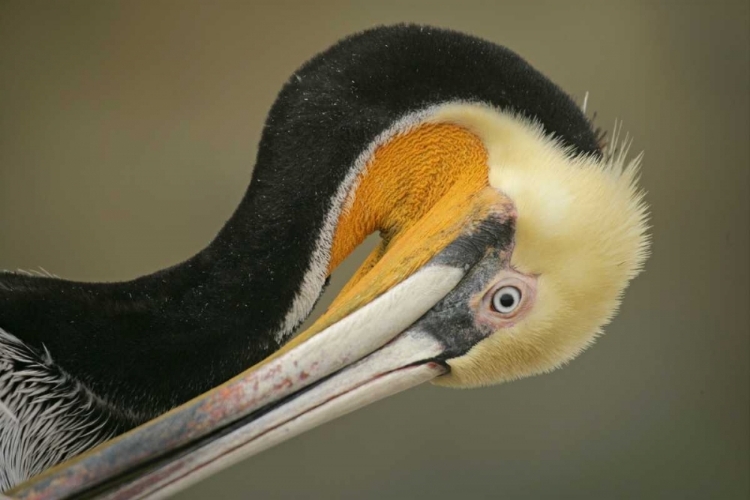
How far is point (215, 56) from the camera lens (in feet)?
4.26

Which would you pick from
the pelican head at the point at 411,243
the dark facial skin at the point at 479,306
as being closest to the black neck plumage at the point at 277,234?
the pelican head at the point at 411,243

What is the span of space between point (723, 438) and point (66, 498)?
124cm

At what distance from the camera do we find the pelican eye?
2.35 ft

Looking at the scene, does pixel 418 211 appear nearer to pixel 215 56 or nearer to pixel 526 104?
pixel 526 104

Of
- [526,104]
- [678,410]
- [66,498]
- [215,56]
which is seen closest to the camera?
[66,498]

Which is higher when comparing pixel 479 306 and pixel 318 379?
pixel 479 306

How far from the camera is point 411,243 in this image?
2.45ft

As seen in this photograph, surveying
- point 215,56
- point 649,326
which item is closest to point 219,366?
point 215,56

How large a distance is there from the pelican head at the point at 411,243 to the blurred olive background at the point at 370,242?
1.81 feet

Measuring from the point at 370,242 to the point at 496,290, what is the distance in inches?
24.4

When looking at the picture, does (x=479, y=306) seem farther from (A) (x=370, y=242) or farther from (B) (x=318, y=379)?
(A) (x=370, y=242)

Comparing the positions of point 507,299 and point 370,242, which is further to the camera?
point 370,242

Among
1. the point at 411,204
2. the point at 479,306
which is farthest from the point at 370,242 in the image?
the point at 479,306

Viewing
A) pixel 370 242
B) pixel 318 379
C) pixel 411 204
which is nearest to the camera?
pixel 318 379
